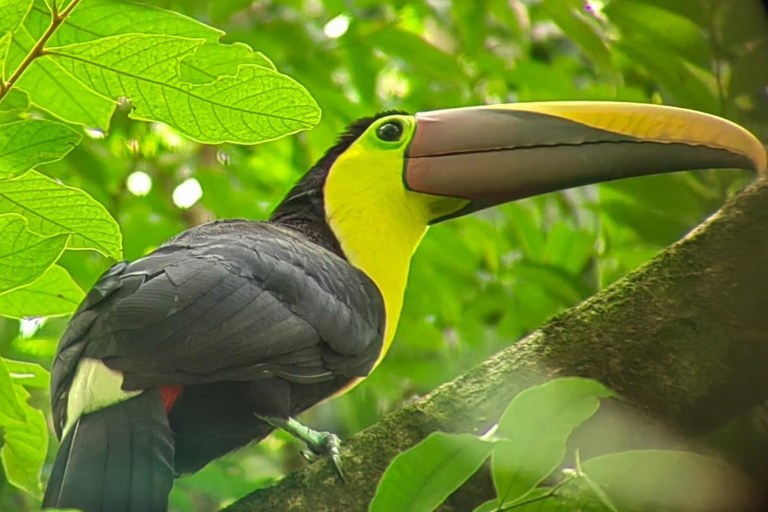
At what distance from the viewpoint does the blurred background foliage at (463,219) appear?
6.15 ft

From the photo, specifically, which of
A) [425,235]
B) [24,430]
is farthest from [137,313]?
[425,235]

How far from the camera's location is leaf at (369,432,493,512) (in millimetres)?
857

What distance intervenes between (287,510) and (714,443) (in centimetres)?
54

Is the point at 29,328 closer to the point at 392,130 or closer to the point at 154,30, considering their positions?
the point at 392,130

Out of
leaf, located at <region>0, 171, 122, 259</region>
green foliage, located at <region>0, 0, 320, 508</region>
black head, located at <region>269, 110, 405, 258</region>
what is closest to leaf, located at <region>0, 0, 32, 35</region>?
green foliage, located at <region>0, 0, 320, 508</region>

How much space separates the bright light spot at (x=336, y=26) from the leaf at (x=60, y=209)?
1.25 metres

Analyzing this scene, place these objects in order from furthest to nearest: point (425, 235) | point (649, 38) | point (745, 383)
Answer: point (425, 235) → point (649, 38) → point (745, 383)

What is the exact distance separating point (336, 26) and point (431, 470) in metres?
1.55

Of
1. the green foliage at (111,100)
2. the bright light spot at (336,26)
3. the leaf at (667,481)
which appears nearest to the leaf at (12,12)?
the green foliage at (111,100)

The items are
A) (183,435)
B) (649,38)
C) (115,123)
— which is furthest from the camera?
(115,123)

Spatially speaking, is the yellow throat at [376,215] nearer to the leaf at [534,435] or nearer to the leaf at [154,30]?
the leaf at [154,30]

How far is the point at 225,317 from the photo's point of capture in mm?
1379

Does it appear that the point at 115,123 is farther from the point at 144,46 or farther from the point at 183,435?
the point at 144,46

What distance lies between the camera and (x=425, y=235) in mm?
2148
